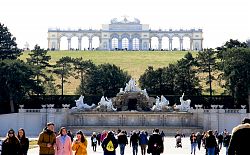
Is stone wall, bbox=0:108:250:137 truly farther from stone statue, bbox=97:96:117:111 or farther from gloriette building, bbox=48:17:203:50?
gloriette building, bbox=48:17:203:50

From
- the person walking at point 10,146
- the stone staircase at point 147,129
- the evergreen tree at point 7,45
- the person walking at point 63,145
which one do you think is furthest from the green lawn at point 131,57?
the person walking at point 10,146

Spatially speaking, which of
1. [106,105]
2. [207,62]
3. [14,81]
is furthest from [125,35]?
[106,105]

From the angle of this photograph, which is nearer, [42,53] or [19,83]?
[19,83]

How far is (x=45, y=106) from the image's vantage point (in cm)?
6856

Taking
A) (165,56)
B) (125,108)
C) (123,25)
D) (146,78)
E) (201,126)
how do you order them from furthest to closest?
(123,25)
(165,56)
(146,78)
(125,108)
(201,126)

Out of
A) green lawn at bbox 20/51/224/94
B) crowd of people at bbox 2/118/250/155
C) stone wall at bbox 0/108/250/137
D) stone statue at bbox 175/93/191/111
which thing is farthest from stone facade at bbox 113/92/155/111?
crowd of people at bbox 2/118/250/155

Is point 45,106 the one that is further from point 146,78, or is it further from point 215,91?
point 215,91

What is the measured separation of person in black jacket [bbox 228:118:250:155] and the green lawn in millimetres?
88980

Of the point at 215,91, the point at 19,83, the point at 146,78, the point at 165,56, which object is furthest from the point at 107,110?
the point at 165,56

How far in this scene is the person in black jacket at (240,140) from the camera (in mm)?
13062

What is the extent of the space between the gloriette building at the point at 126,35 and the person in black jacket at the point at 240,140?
132m

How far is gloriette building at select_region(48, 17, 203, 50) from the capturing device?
5792 inches

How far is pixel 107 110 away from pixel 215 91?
21920 millimetres

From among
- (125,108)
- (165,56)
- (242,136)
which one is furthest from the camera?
(165,56)
